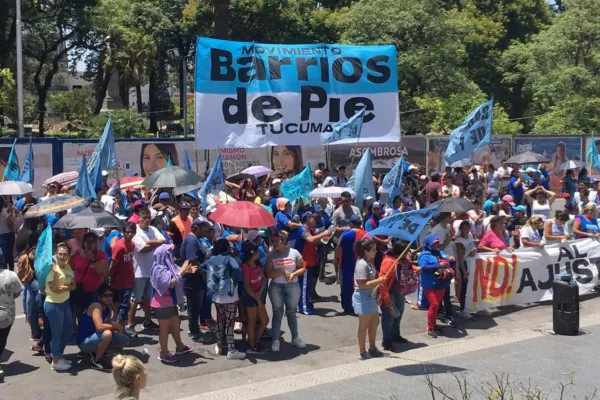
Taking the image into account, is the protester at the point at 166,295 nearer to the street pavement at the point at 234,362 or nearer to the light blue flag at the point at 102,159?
the street pavement at the point at 234,362

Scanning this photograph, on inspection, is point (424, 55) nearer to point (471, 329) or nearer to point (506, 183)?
point (506, 183)

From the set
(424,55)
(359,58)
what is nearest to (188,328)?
(359,58)

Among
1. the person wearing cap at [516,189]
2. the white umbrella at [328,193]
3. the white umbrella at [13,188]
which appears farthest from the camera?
the person wearing cap at [516,189]

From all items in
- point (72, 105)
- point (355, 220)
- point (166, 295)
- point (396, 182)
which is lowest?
point (166, 295)

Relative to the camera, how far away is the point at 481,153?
25422 millimetres

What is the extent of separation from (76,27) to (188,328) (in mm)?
37533

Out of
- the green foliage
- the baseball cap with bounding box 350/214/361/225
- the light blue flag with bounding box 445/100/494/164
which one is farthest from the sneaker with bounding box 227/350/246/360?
the green foliage

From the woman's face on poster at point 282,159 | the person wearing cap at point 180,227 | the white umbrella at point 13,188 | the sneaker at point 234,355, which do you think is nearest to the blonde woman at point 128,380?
the sneaker at point 234,355

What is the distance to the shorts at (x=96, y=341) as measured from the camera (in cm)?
829

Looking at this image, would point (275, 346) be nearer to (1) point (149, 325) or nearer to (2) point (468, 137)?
(1) point (149, 325)

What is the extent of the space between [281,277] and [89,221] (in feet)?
7.64

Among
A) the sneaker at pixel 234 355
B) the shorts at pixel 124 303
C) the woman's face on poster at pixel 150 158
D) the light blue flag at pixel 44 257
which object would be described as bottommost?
the sneaker at pixel 234 355

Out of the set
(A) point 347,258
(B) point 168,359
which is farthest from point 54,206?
(A) point 347,258

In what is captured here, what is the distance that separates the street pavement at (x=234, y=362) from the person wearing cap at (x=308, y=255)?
0.78 ft
